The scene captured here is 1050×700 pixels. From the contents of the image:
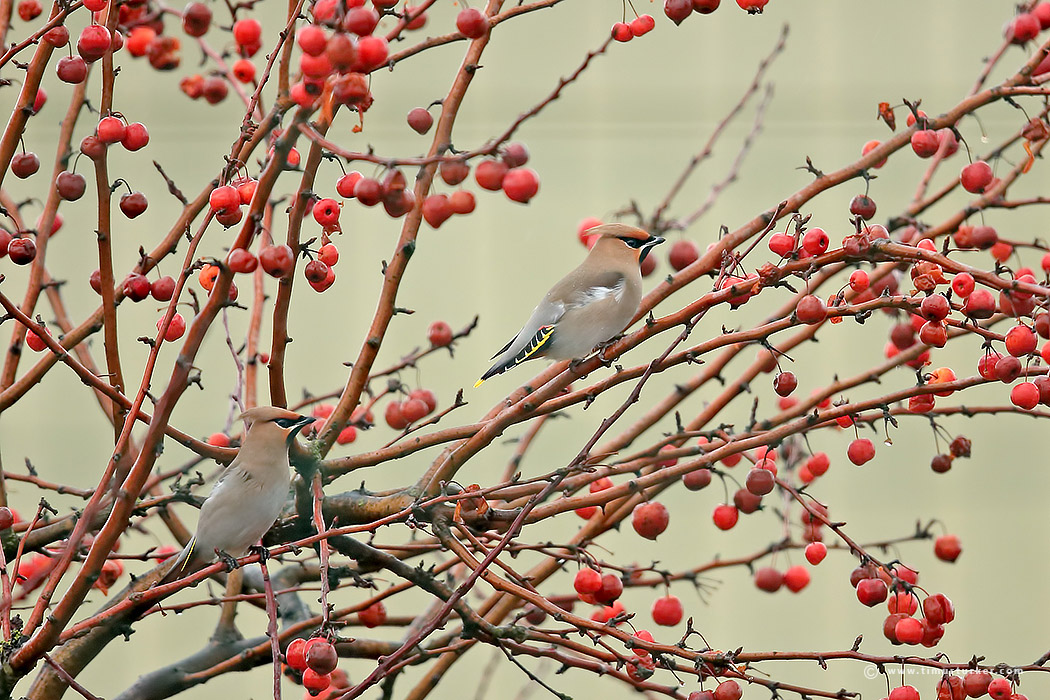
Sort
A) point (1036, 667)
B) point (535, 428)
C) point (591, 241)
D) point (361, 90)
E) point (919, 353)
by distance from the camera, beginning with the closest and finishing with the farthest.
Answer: point (361, 90) → point (1036, 667) → point (919, 353) → point (535, 428) → point (591, 241)

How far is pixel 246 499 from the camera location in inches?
45.8

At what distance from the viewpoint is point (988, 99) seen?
1.06 m

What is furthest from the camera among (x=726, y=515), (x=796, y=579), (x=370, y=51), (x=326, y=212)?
(x=796, y=579)

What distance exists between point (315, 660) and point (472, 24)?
501 mm

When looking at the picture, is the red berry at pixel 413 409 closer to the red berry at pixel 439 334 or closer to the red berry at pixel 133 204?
the red berry at pixel 439 334

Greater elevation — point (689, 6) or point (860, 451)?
point (689, 6)

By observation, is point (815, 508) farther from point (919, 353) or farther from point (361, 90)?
point (361, 90)

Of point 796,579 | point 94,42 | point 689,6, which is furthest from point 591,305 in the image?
point 94,42

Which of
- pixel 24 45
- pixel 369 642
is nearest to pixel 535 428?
pixel 369 642

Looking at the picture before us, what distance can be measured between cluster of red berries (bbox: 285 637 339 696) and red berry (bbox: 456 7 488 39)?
48cm

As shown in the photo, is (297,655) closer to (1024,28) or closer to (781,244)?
(781,244)

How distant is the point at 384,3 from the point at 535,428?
0.67 metres

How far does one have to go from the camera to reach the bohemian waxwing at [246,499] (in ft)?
3.80

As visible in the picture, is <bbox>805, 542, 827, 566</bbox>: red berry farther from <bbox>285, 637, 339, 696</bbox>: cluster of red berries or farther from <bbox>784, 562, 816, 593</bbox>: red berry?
<bbox>285, 637, 339, 696</bbox>: cluster of red berries
